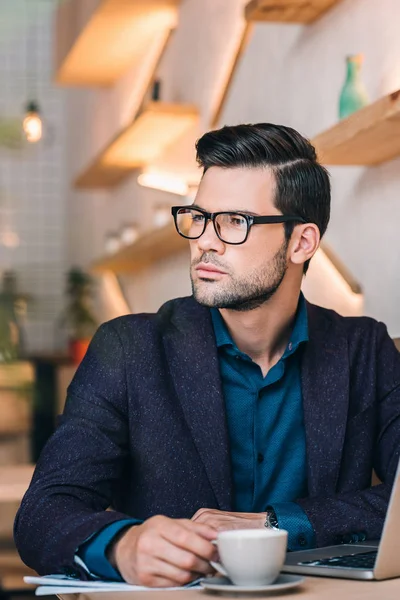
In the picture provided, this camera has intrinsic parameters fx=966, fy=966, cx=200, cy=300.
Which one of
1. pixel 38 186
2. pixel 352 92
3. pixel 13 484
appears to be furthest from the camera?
pixel 38 186

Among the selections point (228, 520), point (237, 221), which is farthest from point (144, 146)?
point (228, 520)

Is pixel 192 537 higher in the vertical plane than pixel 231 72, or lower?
lower

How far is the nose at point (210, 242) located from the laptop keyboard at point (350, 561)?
1.71ft

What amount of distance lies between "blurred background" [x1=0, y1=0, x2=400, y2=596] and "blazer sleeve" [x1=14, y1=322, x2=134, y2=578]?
124 millimetres

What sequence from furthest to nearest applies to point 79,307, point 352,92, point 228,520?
point 79,307 → point 352,92 → point 228,520

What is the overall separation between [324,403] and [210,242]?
0.32m

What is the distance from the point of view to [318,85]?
2.62 m

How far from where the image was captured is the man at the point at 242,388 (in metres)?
1.42

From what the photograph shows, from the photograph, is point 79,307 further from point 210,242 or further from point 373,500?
point 373,500

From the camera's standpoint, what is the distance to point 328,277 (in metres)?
2.60

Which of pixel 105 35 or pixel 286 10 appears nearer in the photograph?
pixel 286 10

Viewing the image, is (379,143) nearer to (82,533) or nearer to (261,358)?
(261,358)

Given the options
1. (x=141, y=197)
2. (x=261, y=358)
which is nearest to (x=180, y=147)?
(x=141, y=197)

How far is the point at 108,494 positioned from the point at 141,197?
3597 mm
